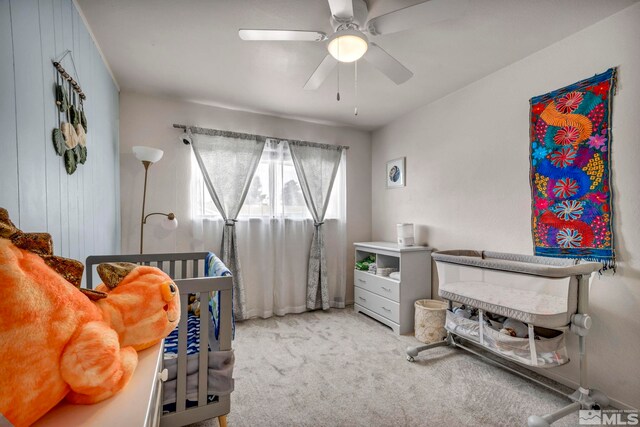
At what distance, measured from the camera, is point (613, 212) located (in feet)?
5.80

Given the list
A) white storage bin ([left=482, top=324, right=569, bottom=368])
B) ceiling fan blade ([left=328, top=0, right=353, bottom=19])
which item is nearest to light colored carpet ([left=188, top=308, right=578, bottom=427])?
white storage bin ([left=482, top=324, right=569, bottom=368])

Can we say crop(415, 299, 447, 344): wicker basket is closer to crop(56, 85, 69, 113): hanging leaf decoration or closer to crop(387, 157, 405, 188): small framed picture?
crop(387, 157, 405, 188): small framed picture

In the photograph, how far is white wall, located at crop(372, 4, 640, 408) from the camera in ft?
5.61

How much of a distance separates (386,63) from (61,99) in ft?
5.84

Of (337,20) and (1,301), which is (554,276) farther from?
(1,301)

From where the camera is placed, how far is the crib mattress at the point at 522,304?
163 cm

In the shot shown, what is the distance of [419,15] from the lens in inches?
55.8

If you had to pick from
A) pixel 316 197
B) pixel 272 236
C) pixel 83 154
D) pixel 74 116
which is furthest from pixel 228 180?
pixel 74 116

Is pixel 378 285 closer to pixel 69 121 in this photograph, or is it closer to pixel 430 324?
pixel 430 324

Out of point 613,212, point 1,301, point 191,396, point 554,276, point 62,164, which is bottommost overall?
point 191,396

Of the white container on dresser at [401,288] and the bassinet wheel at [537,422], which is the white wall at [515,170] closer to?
the white container on dresser at [401,288]

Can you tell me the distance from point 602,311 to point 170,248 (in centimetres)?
356

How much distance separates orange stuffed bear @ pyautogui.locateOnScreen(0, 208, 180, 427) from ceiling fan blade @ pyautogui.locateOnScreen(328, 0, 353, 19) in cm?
151

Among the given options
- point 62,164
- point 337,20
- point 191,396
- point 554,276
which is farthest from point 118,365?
point 554,276
